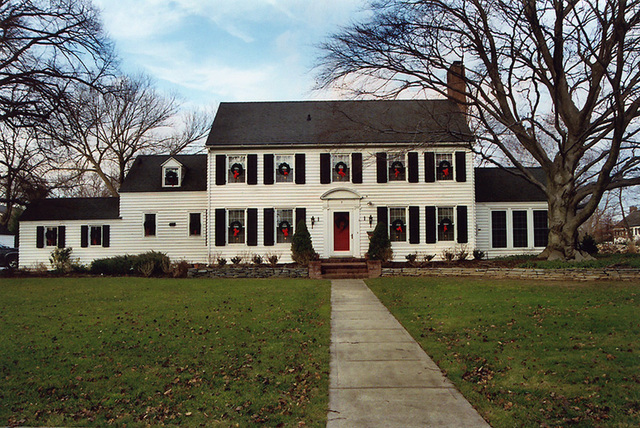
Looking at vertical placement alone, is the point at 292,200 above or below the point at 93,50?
below

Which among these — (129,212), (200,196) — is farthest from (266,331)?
(129,212)

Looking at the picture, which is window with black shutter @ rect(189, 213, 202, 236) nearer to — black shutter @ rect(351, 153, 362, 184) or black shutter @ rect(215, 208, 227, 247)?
black shutter @ rect(215, 208, 227, 247)

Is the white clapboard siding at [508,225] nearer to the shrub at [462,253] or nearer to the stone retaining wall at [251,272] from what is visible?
the shrub at [462,253]

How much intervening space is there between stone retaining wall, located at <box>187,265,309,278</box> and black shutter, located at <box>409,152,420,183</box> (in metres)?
6.70

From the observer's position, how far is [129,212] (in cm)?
2327

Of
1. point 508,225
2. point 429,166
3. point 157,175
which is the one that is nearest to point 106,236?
point 157,175

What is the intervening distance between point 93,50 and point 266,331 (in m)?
11.5

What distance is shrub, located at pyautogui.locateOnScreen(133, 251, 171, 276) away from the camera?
738 inches

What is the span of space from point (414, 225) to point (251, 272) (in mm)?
7502

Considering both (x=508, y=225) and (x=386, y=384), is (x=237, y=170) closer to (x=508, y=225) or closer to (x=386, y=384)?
(x=508, y=225)

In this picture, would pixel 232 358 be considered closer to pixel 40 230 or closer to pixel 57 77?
pixel 57 77

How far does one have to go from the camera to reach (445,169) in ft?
69.7

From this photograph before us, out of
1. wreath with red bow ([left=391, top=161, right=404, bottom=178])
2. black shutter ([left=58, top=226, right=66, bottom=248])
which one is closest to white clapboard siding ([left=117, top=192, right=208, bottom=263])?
black shutter ([left=58, top=226, right=66, bottom=248])

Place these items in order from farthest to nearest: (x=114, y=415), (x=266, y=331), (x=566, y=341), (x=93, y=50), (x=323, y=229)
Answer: (x=323, y=229), (x=93, y=50), (x=266, y=331), (x=566, y=341), (x=114, y=415)
